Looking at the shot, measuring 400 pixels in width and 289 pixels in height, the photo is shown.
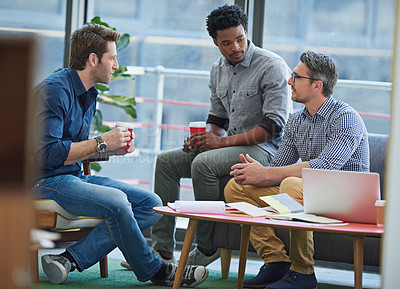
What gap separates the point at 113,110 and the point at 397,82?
356 centimetres

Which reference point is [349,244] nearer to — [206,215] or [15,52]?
[206,215]

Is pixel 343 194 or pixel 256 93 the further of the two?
pixel 256 93

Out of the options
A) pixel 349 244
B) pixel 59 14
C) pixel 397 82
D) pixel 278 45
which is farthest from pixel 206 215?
pixel 59 14

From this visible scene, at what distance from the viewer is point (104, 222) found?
2.21 metres

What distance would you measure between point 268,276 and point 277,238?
18cm

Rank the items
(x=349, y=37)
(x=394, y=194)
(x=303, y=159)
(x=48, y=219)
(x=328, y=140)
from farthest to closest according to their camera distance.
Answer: (x=349, y=37) → (x=303, y=159) → (x=328, y=140) → (x=48, y=219) → (x=394, y=194)

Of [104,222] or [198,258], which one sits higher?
[104,222]

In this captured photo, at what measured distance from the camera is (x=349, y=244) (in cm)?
240

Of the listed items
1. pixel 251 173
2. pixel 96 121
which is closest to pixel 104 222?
pixel 251 173

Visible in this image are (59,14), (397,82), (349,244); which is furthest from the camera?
(59,14)

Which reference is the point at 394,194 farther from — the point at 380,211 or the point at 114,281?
the point at 114,281

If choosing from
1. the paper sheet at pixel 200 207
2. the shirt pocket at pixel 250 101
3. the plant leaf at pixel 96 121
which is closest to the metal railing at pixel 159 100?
the plant leaf at pixel 96 121

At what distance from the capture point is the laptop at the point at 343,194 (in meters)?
1.83

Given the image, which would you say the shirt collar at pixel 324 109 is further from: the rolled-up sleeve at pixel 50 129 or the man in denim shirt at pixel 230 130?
the rolled-up sleeve at pixel 50 129
